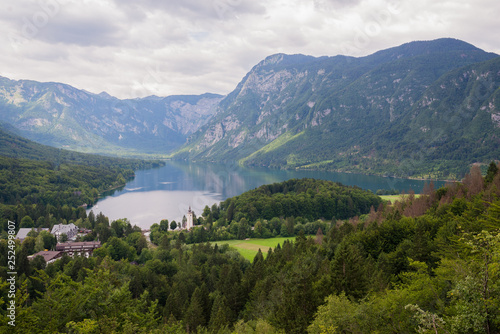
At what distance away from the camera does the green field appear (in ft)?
204

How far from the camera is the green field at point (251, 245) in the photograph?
6206 cm

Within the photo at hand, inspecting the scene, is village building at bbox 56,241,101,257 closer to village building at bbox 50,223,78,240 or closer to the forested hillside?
village building at bbox 50,223,78,240

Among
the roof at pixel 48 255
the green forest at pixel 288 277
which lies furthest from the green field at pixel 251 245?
the roof at pixel 48 255

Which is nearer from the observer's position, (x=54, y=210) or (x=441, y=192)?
(x=441, y=192)

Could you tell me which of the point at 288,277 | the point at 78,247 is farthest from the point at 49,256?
the point at 288,277

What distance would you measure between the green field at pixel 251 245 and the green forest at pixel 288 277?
8.24 ft

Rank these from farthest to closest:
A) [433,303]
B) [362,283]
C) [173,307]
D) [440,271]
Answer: [173,307] → [362,283] → [440,271] → [433,303]

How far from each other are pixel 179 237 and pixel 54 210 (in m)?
43.4

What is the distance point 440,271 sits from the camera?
16.9m

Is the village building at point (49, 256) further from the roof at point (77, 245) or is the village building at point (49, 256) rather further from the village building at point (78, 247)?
the roof at point (77, 245)

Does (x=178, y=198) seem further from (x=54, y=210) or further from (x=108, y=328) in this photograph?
(x=108, y=328)

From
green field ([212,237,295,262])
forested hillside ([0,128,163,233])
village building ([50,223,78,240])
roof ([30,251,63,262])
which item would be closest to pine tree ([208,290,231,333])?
green field ([212,237,295,262])

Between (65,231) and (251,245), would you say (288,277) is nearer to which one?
(251,245)

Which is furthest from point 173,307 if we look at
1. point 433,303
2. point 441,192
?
point 441,192
